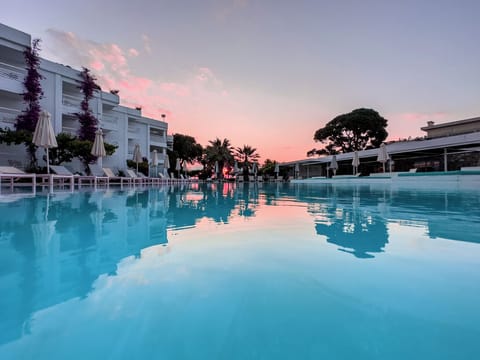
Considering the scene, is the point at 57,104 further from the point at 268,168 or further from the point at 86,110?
the point at 268,168

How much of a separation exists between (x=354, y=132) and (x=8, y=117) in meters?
36.4

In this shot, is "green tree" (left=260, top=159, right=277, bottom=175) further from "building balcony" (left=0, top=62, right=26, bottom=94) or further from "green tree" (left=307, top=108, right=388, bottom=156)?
"building balcony" (left=0, top=62, right=26, bottom=94)

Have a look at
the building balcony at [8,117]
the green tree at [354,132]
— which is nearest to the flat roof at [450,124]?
the green tree at [354,132]

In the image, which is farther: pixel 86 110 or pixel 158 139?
pixel 158 139

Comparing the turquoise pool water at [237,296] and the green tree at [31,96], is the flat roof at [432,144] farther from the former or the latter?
the green tree at [31,96]

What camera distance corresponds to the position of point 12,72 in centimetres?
1341

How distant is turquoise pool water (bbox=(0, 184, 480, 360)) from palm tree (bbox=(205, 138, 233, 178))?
1224 inches

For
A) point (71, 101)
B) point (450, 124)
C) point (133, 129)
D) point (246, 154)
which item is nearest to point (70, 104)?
point (71, 101)

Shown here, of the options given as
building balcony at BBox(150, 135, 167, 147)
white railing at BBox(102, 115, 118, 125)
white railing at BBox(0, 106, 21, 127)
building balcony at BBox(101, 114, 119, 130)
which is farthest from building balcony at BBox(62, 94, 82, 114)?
building balcony at BBox(150, 135, 167, 147)

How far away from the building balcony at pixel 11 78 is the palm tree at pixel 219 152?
21622 millimetres

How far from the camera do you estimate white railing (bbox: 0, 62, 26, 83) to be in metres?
13.1

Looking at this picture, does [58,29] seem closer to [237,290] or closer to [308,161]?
[237,290]

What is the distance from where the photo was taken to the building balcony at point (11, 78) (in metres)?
12.9

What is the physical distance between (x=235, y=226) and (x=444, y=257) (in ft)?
8.00
